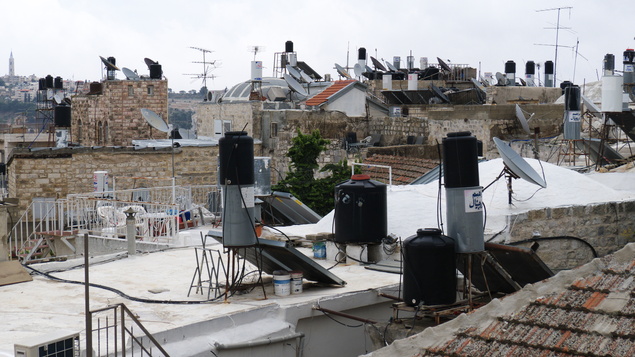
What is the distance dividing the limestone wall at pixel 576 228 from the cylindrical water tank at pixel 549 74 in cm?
4028

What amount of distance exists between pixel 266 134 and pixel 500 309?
24241 millimetres

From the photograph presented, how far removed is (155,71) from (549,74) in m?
26.5

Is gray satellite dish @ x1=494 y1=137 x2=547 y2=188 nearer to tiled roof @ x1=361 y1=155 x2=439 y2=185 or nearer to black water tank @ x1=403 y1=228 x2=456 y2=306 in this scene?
black water tank @ x1=403 y1=228 x2=456 y2=306

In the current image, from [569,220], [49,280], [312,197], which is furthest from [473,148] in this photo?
[312,197]

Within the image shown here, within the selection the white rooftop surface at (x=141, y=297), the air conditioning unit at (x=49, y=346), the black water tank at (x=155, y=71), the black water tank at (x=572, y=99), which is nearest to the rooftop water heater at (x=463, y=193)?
the white rooftop surface at (x=141, y=297)

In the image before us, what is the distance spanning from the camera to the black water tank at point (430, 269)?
8.81m

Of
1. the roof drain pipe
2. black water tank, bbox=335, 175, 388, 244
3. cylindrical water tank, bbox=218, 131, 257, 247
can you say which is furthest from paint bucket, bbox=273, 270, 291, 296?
→ black water tank, bbox=335, 175, 388, 244

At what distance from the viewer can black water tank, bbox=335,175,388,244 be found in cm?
1135

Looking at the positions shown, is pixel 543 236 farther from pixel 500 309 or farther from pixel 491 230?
pixel 500 309

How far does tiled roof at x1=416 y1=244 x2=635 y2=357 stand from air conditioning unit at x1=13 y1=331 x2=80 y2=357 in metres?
2.82

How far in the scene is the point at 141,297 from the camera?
32.3 ft

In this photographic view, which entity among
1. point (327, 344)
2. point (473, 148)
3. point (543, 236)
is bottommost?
point (327, 344)

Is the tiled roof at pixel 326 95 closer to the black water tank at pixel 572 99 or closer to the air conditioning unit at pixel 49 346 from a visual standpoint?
the black water tank at pixel 572 99

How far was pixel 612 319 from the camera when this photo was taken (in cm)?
599
